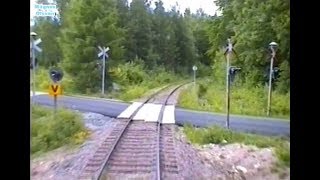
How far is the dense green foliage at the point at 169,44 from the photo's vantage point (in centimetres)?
242

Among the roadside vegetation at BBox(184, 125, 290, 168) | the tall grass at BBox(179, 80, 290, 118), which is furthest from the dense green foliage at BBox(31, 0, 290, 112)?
the roadside vegetation at BBox(184, 125, 290, 168)

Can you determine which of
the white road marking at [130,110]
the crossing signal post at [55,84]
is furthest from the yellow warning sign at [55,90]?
the white road marking at [130,110]

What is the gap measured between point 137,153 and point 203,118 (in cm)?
38

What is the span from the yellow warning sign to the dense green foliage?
0.17 ft

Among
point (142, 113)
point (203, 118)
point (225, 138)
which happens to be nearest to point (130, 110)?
point (142, 113)

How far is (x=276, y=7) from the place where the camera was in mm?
2436

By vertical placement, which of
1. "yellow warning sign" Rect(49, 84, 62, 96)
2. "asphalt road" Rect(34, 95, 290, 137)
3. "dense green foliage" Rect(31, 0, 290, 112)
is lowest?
"asphalt road" Rect(34, 95, 290, 137)

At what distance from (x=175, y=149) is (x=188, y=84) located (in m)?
0.35

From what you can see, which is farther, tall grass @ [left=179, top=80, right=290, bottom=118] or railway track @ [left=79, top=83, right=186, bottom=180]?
tall grass @ [left=179, top=80, right=290, bottom=118]

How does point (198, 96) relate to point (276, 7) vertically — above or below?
→ below

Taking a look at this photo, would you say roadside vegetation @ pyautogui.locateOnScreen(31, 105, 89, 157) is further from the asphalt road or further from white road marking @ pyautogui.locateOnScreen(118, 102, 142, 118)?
white road marking @ pyautogui.locateOnScreen(118, 102, 142, 118)

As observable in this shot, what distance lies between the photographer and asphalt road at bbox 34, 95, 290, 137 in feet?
7.89
